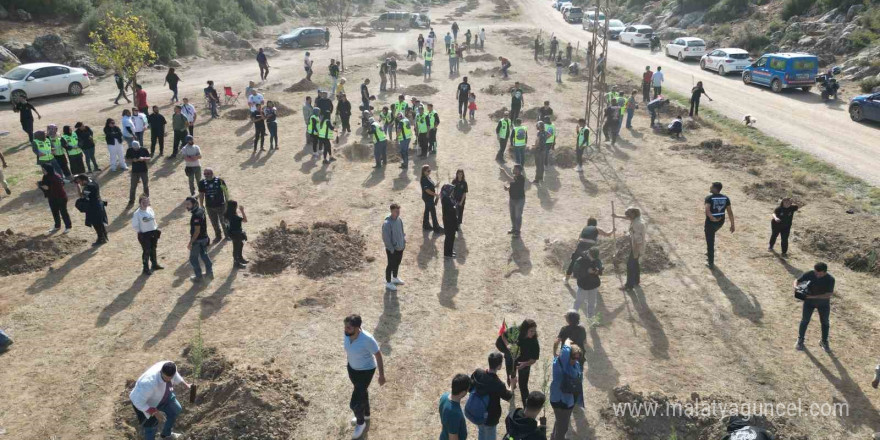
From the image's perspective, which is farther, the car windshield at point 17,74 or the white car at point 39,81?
the car windshield at point 17,74

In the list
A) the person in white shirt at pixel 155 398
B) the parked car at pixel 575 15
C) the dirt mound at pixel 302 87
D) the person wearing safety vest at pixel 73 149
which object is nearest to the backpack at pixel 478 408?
the person in white shirt at pixel 155 398

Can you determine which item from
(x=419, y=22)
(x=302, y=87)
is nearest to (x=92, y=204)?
(x=302, y=87)

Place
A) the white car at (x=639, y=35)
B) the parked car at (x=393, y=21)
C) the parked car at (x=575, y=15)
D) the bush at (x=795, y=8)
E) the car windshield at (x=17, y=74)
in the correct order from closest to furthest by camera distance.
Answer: the car windshield at (x=17, y=74) < the bush at (x=795, y=8) < the white car at (x=639, y=35) < the parked car at (x=393, y=21) < the parked car at (x=575, y=15)

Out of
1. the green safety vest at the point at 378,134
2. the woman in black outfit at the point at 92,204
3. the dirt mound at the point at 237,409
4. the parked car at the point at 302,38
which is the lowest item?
the dirt mound at the point at 237,409

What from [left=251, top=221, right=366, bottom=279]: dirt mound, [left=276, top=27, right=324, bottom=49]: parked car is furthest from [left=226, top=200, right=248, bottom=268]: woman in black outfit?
[left=276, top=27, right=324, bottom=49]: parked car

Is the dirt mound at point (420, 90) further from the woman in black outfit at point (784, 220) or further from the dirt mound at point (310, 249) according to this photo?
the woman in black outfit at point (784, 220)

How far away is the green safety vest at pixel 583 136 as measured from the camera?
1850 cm

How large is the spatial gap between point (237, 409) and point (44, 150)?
38.1ft

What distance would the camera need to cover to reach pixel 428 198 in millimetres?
13578

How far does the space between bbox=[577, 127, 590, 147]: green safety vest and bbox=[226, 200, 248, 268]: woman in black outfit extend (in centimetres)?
1121

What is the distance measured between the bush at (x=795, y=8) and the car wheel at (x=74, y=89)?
4388 cm

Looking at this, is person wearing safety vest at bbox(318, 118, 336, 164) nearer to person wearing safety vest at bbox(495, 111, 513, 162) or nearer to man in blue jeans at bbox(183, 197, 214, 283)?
person wearing safety vest at bbox(495, 111, 513, 162)

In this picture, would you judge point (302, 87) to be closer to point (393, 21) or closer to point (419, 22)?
point (393, 21)

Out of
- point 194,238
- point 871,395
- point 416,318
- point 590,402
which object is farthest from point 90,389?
point 871,395
